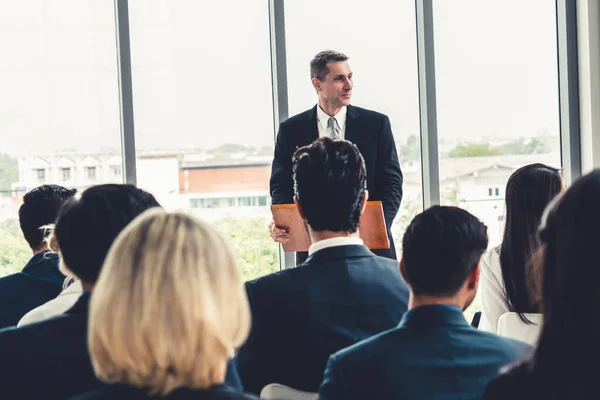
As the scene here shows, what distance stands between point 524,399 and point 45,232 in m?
2.18

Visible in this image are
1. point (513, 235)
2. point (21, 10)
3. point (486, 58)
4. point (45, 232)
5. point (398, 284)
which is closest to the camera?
point (398, 284)

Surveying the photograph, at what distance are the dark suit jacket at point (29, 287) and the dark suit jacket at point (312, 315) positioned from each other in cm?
93

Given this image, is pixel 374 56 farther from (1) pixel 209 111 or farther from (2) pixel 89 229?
(2) pixel 89 229

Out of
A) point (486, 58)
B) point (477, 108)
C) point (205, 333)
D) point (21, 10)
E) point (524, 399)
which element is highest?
point (21, 10)

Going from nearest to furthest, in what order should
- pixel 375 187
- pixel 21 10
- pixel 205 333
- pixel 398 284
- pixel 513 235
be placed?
pixel 205 333 → pixel 398 284 → pixel 513 235 → pixel 375 187 → pixel 21 10

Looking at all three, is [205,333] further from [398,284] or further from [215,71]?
[215,71]

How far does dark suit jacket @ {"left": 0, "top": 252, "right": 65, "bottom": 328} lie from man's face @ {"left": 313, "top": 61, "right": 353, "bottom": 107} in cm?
180

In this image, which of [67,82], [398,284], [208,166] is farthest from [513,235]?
[67,82]

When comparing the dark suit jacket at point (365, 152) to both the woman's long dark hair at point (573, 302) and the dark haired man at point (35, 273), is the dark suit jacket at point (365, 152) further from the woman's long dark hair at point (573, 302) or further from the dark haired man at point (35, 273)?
the woman's long dark hair at point (573, 302)

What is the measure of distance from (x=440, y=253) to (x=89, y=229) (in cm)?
74

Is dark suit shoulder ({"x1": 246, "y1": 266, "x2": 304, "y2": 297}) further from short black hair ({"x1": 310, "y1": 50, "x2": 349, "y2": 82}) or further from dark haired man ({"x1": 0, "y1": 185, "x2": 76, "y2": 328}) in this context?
short black hair ({"x1": 310, "y1": 50, "x2": 349, "y2": 82})

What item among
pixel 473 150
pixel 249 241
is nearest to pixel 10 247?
pixel 249 241

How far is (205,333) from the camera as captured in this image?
106 centimetres

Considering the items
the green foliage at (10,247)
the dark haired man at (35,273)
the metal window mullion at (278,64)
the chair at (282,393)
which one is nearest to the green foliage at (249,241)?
the metal window mullion at (278,64)
